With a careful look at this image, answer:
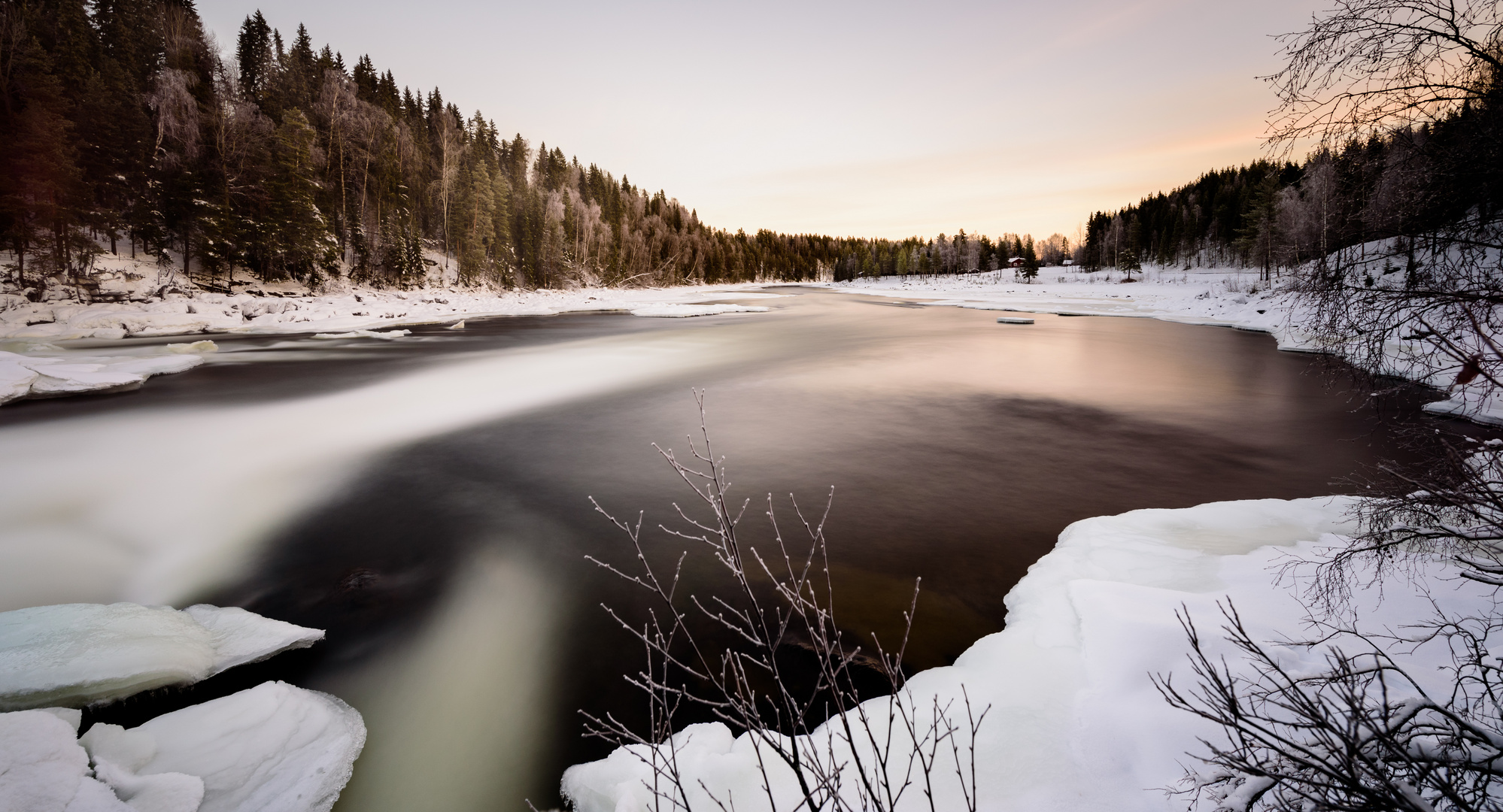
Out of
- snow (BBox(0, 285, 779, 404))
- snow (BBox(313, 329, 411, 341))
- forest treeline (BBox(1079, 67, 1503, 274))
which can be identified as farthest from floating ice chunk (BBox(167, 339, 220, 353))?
forest treeline (BBox(1079, 67, 1503, 274))

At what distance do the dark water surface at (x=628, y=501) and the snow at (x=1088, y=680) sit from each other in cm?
42

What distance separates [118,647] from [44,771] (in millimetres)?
1372

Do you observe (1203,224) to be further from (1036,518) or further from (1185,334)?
(1036,518)

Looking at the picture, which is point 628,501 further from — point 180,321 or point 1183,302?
point 1183,302

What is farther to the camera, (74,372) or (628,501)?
(74,372)

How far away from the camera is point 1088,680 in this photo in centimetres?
372

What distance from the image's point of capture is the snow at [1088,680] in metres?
3.02

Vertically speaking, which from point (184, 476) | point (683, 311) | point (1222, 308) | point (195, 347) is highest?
point (1222, 308)

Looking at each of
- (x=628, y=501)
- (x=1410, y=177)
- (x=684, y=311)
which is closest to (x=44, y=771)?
(x=628, y=501)

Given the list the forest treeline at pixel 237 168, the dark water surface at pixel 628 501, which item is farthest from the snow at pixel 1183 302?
the forest treeline at pixel 237 168

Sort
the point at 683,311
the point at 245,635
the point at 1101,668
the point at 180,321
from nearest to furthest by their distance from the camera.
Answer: the point at 1101,668 → the point at 245,635 → the point at 180,321 → the point at 683,311

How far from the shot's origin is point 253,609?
5086 millimetres

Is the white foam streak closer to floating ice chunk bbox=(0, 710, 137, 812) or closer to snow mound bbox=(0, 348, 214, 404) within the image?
floating ice chunk bbox=(0, 710, 137, 812)

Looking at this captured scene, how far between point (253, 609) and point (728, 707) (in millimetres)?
4366
